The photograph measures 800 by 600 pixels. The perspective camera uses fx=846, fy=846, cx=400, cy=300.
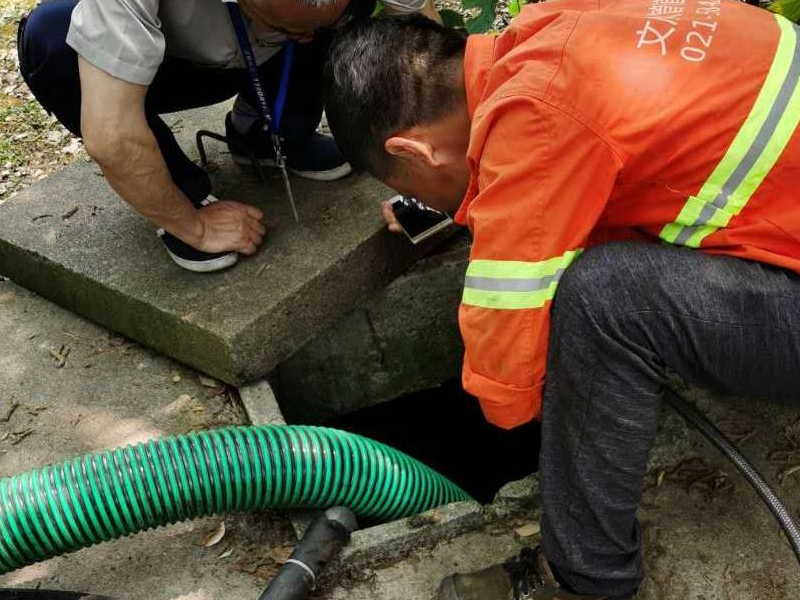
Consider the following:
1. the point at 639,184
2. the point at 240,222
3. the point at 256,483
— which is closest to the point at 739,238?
the point at 639,184

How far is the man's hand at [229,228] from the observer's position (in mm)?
2688

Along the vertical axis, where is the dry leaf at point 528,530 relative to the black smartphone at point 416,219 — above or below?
below

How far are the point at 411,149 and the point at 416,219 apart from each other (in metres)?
0.94

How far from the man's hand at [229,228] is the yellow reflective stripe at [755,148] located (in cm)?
147

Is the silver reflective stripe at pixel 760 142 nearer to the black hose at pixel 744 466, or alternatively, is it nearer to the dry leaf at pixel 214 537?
the black hose at pixel 744 466

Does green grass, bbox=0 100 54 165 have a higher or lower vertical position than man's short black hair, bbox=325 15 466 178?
lower

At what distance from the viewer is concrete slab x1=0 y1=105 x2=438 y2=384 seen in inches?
102

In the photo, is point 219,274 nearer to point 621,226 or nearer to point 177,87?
point 177,87

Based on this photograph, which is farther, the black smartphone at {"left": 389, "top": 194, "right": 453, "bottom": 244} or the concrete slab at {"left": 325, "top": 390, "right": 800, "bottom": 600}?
the black smartphone at {"left": 389, "top": 194, "right": 453, "bottom": 244}

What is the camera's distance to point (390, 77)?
1.96 meters

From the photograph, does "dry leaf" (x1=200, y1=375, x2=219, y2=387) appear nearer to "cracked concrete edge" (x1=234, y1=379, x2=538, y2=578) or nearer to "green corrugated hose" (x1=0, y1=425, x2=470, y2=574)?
"green corrugated hose" (x1=0, y1=425, x2=470, y2=574)

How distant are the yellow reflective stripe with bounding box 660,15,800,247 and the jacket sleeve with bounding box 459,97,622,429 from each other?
0.72 ft

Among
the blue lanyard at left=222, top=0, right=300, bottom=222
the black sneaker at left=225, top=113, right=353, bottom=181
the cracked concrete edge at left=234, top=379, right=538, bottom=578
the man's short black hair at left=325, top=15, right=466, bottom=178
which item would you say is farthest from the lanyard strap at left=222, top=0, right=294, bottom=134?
the cracked concrete edge at left=234, top=379, right=538, bottom=578

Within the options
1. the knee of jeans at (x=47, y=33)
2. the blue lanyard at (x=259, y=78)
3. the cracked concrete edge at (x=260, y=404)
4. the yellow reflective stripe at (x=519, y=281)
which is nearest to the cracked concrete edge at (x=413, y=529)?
the cracked concrete edge at (x=260, y=404)
